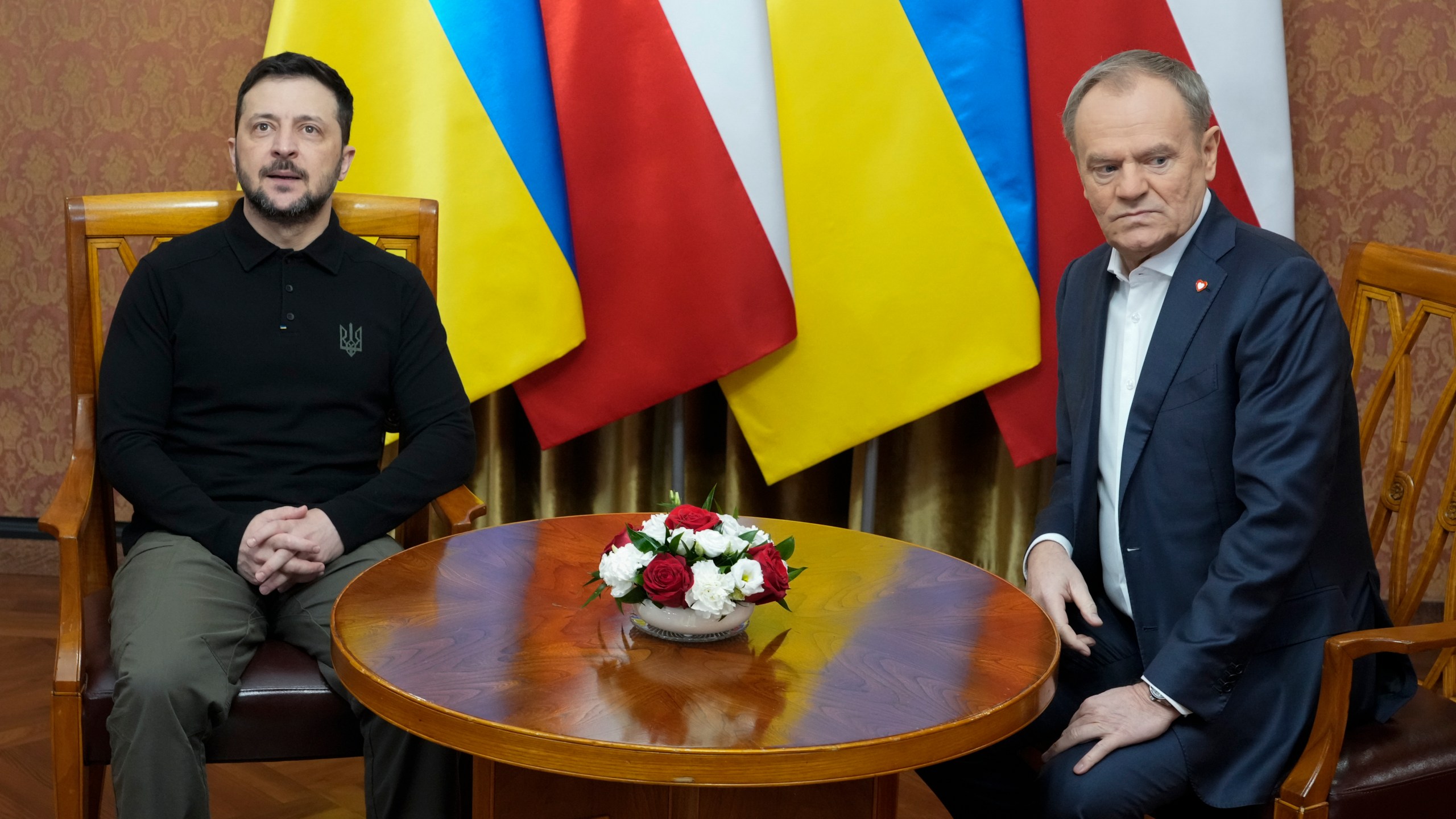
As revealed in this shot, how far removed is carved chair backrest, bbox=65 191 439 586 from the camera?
2004 mm

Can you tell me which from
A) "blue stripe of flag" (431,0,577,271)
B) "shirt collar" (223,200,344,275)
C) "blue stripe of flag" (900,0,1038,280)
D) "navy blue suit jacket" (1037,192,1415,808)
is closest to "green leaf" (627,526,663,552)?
"navy blue suit jacket" (1037,192,1415,808)

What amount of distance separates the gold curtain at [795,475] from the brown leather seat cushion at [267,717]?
→ 1.58 m

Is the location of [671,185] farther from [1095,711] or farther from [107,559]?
[1095,711]

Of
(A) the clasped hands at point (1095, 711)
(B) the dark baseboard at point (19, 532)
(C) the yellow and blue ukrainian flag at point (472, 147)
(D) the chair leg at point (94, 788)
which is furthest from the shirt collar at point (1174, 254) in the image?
(B) the dark baseboard at point (19, 532)

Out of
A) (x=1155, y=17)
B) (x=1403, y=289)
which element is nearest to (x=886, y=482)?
(x=1155, y=17)

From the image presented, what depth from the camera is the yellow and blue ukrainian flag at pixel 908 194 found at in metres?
2.61

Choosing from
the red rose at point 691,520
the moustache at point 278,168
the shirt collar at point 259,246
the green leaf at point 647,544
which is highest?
the moustache at point 278,168

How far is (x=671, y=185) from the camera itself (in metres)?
2.67

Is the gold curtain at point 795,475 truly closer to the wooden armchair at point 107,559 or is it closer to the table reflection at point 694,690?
the wooden armchair at point 107,559

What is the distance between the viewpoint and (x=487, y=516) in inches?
A: 129

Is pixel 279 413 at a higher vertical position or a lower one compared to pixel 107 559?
higher

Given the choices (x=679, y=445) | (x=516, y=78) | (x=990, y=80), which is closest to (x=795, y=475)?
(x=679, y=445)

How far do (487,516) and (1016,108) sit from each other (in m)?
1.74

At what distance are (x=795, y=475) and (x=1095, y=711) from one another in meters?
1.75
